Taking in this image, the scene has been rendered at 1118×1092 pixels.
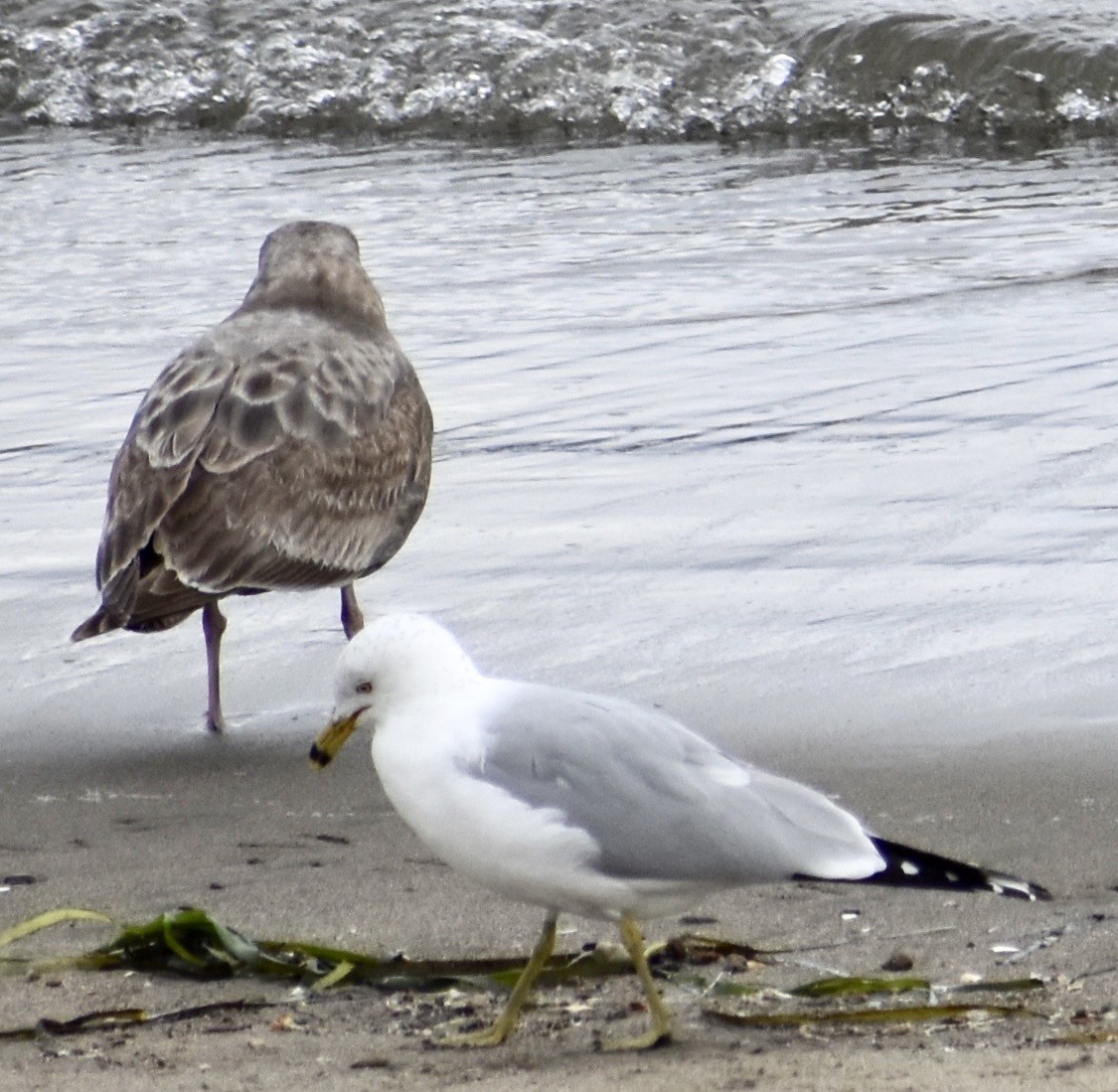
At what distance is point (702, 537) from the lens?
246 inches

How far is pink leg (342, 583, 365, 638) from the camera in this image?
5.73 m

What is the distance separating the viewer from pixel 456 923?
393 cm

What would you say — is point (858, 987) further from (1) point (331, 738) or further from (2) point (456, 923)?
(1) point (331, 738)

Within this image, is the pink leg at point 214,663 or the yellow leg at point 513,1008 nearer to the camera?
the yellow leg at point 513,1008

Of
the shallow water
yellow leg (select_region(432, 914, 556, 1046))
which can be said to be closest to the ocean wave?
the shallow water

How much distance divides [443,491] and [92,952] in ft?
10.7

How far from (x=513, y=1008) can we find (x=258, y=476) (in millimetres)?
2422

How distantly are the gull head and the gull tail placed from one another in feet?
2.33

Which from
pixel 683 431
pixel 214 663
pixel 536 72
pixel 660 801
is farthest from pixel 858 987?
pixel 536 72

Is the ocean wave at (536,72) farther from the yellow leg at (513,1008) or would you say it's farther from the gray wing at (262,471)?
the yellow leg at (513,1008)

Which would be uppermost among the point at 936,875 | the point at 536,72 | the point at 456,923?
the point at 536,72

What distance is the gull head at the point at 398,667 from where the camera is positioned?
3.42 metres

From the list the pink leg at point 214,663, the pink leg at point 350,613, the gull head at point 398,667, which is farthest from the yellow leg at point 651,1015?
the pink leg at point 350,613

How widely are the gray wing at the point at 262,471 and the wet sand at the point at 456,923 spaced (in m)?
0.50
